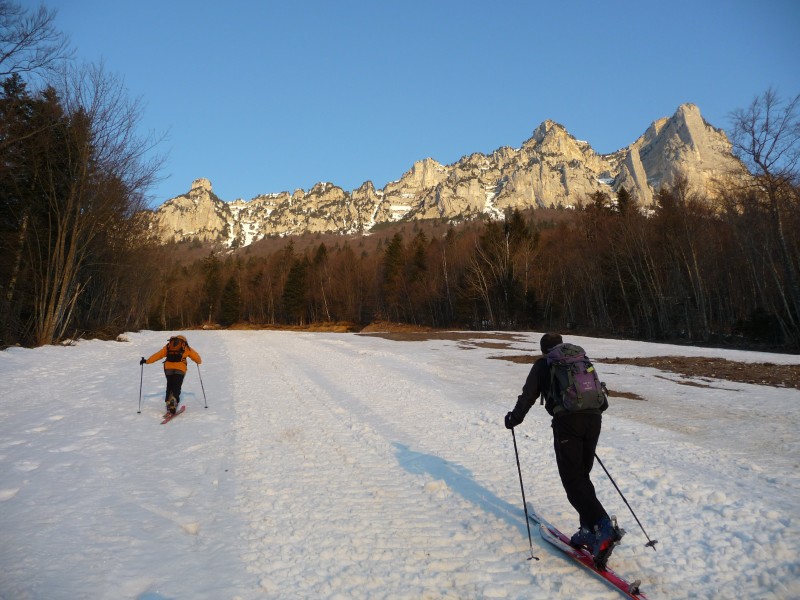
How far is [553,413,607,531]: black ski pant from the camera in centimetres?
401

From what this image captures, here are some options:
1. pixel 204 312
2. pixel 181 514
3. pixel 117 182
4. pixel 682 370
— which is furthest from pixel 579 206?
pixel 204 312

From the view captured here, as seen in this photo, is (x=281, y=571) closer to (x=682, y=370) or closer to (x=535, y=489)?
(x=535, y=489)

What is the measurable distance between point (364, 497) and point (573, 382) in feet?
9.92

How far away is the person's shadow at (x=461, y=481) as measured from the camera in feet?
16.1

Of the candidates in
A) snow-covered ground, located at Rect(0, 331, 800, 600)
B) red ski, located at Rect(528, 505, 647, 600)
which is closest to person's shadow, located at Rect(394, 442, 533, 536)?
snow-covered ground, located at Rect(0, 331, 800, 600)

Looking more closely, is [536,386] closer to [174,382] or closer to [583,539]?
[583,539]

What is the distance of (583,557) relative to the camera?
3.85 metres

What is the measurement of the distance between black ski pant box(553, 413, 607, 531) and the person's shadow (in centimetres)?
78

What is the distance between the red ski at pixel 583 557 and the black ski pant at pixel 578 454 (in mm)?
250

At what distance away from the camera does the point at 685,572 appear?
3.75 m

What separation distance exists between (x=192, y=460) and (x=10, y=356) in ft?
41.9

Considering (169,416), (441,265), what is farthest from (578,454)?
(441,265)

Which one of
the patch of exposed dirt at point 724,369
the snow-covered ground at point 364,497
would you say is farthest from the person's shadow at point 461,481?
the patch of exposed dirt at point 724,369

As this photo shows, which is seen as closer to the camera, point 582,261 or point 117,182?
point 117,182
